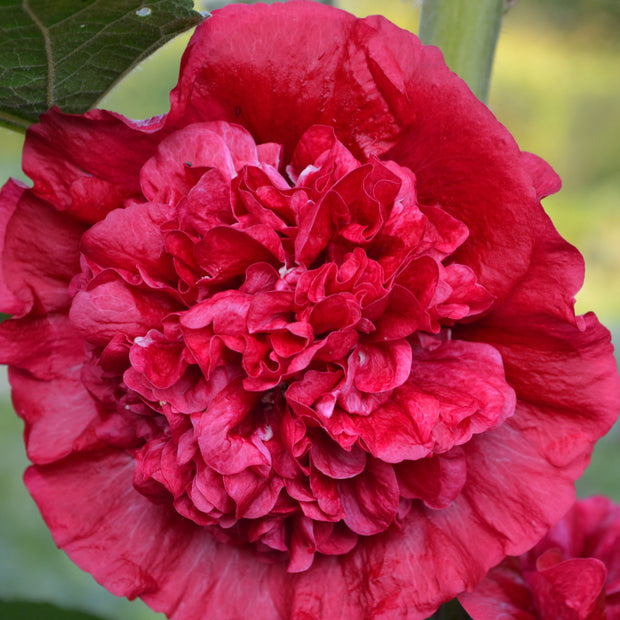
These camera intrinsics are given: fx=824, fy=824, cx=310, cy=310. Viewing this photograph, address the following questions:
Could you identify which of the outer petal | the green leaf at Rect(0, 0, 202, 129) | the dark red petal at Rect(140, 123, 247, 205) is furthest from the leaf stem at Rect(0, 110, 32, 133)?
the outer petal

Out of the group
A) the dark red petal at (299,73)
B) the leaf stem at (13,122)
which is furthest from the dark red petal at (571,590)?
the leaf stem at (13,122)

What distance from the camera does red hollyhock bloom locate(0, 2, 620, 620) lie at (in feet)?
2.10

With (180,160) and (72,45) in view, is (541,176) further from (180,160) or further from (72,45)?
(72,45)

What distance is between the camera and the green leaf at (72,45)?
0.66 metres

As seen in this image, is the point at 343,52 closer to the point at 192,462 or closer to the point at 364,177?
the point at 364,177

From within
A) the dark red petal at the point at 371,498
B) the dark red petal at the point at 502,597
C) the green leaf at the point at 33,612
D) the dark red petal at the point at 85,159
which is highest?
the dark red petal at the point at 85,159

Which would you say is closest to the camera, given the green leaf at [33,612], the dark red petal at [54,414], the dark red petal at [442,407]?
the dark red petal at [442,407]

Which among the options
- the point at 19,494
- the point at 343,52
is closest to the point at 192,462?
the point at 343,52

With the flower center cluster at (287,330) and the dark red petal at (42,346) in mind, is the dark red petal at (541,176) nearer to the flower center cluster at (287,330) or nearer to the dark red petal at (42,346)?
the flower center cluster at (287,330)

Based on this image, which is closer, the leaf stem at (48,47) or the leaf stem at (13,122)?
the leaf stem at (48,47)

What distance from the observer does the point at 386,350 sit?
0.66 meters

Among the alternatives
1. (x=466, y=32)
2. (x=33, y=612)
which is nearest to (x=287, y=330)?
(x=466, y=32)

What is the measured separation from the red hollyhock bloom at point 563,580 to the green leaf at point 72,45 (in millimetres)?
562

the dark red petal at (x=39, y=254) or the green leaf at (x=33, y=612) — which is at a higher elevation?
the dark red petal at (x=39, y=254)
